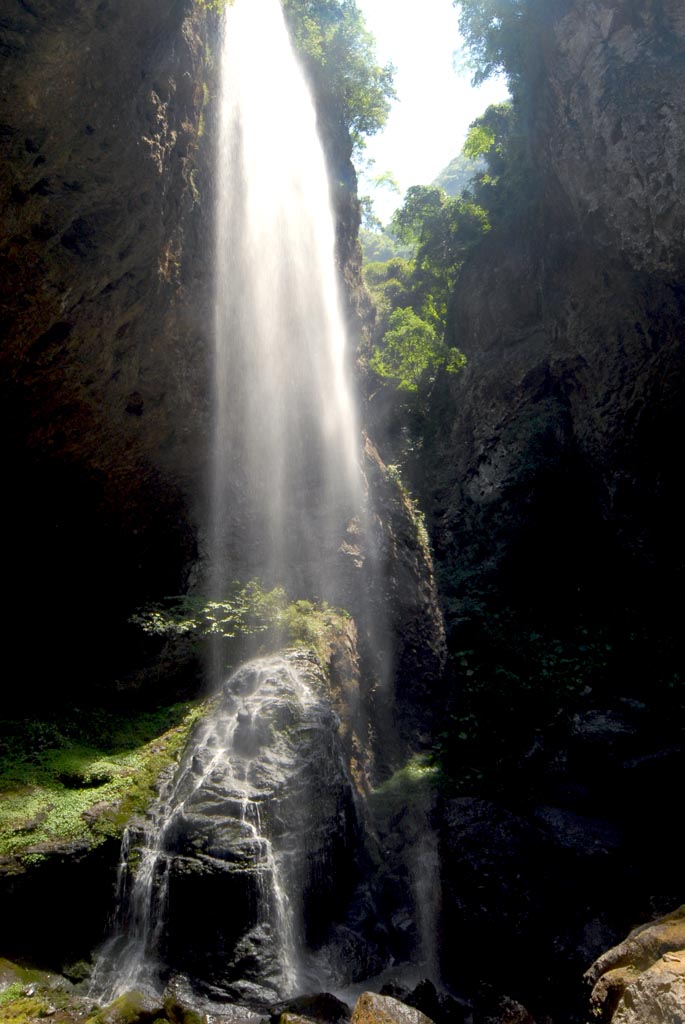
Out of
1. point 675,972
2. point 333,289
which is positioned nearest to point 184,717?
point 675,972

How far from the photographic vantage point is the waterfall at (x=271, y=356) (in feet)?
40.3

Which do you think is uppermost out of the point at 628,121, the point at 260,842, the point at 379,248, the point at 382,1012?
the point at 379,248

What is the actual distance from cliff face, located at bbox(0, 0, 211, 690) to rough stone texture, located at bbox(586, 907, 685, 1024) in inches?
361

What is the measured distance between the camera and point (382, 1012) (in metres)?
5.05

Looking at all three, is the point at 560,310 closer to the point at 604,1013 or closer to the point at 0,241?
the point at 0,241

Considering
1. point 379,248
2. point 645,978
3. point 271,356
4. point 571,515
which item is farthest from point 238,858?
point 379,248

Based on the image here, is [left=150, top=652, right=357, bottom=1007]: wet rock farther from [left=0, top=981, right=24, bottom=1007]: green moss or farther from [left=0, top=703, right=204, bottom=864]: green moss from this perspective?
[left=0, top=981, right=24, bottom=1007]: green moss

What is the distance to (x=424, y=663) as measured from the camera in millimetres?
12719

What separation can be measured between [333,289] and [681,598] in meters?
11.7

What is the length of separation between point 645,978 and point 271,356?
40.7 feet

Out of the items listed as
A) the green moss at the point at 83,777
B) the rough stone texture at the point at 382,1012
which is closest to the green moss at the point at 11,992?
the green moss at the point at 83,777

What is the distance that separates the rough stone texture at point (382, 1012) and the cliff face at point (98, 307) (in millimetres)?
7522

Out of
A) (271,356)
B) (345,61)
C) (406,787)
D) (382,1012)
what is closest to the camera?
(382,1012)

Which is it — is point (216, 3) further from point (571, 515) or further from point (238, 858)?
point (571, 515)
